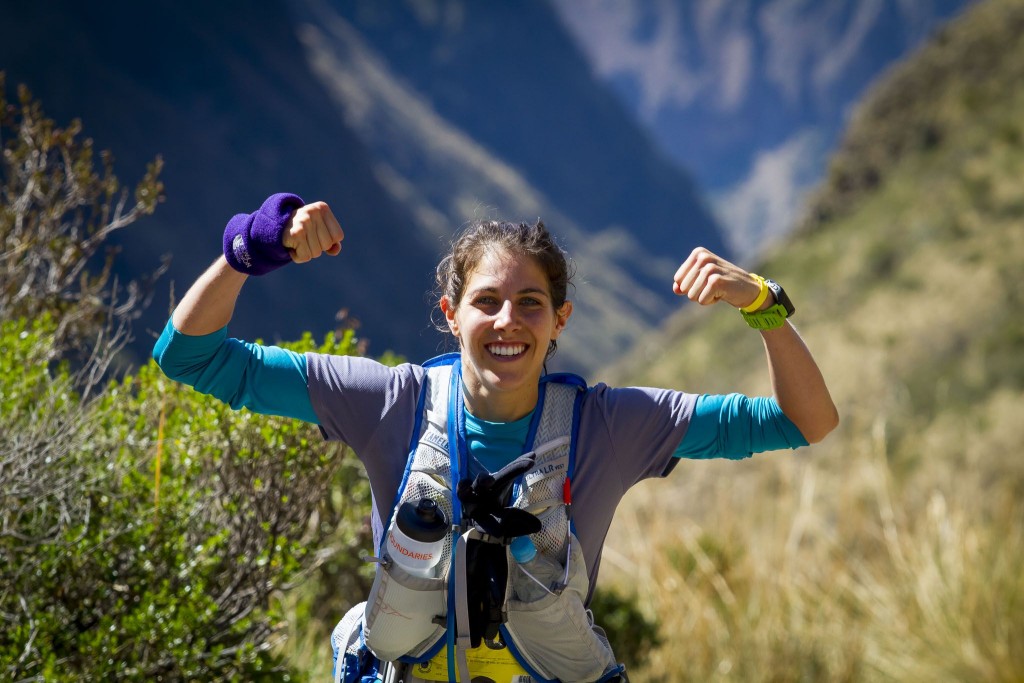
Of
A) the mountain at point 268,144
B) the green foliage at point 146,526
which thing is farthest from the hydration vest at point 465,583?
the mountain at point 268,144

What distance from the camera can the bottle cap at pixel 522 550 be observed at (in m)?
2.24

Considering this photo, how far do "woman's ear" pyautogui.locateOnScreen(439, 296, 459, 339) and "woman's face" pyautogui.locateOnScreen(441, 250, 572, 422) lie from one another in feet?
0.16

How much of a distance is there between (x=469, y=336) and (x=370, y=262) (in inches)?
3786

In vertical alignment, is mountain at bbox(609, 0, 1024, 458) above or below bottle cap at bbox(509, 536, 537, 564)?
above

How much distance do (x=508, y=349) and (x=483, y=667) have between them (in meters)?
0.73

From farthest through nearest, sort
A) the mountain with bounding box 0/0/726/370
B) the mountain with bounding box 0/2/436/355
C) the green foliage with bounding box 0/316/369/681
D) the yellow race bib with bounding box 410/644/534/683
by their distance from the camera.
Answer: the mountain with bounding box 0/0/726/370
the mountain with bounding box 0/2/436/355
the green foliage with bounding box 0/316/369/681
the yellow race bib with bounding box 410/644/534/683

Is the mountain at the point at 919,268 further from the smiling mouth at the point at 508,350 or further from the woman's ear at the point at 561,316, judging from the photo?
the smiling mouth at the point at 508,350

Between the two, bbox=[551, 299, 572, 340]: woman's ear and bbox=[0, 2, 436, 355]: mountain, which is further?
bbox=[0, 2, 436, 355]: mountain

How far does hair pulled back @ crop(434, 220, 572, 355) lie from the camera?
2.52 meters

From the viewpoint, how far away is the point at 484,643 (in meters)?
2.31

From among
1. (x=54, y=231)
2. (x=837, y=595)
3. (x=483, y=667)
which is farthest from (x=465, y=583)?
(x=837, y=595)

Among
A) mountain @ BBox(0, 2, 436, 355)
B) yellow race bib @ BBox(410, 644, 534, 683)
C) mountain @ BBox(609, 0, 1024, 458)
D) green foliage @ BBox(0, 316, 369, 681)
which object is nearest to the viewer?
yellow race bib @ BBox(410, 644, 534, 683)

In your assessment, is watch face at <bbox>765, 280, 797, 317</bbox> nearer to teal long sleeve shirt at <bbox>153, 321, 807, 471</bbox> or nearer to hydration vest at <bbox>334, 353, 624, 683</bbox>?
teal long sleeve shirt at <bbox>153, 321, 807, 471</bbox>

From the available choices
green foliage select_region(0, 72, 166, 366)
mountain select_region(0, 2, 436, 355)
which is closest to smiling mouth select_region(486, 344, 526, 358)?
green foliage select_region(0, 72, 166, 366)
